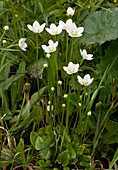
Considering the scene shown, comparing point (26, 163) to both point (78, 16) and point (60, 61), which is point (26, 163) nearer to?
point (60, 61)

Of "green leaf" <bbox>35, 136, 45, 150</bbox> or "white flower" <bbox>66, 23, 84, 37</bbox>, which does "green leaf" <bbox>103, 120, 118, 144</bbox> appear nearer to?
"green leaf" <bbox>35, 136, 45, 150</bbox>

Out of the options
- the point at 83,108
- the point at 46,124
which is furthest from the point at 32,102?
the point at 83,108

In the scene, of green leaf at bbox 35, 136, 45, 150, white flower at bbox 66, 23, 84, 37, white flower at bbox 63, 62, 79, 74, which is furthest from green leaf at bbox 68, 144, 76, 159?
white flower at bbox 66, 23, 84, 37

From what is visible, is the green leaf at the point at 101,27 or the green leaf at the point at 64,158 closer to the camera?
the green leaf at the point at 64,158

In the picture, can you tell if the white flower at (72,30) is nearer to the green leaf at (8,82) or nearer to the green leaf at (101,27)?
the green leaf at (101,27)

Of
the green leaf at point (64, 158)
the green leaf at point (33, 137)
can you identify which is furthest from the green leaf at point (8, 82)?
the green leaf at point (64, 158)

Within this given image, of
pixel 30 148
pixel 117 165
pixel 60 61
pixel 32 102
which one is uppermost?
pixel 60 61

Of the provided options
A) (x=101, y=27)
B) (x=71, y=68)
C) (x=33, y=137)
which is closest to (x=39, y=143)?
(x=33, y=137)
